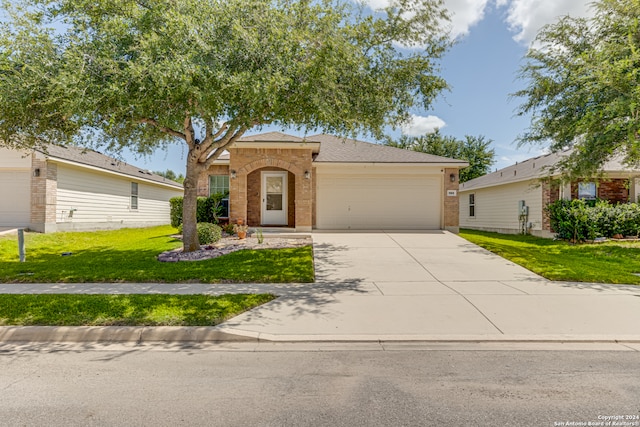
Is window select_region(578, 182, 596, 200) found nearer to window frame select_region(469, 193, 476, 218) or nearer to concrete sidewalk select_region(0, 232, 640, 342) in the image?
window frame select_region(469, 193, 476, 218)

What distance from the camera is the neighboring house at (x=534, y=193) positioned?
1523cm

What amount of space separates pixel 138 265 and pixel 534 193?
56.4 ft

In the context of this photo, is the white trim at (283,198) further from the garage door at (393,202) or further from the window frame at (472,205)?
the window frame at (472,205)

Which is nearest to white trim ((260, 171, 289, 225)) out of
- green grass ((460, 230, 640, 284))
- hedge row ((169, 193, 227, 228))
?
hedge row ((169, 193, 227, 228))

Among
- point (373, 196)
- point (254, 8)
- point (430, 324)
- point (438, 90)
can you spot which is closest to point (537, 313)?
point (430, 324)

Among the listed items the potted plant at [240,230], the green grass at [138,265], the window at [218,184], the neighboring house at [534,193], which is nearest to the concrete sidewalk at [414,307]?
the green grass at [138,265]

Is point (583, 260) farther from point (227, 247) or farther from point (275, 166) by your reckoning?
point (275, 166)

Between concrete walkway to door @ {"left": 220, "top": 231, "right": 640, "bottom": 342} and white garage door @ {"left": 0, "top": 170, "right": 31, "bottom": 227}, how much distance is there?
13043 mm

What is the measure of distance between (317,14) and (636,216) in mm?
15175

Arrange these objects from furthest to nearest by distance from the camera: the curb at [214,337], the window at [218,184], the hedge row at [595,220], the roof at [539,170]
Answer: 1. the window at [218,184]
2. the roof at [539,170]
3. the hedge row at [595,220]
4. the curb at [214,337]

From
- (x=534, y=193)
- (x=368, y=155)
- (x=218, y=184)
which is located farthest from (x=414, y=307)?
(x=534, y=193)

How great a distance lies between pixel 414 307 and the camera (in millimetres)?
5723

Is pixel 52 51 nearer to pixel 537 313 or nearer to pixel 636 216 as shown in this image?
pixel 537 313

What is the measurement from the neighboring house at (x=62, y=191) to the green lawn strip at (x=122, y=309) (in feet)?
24.9
